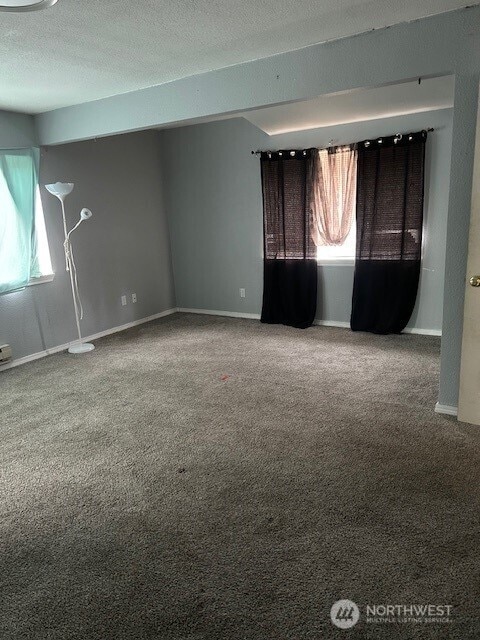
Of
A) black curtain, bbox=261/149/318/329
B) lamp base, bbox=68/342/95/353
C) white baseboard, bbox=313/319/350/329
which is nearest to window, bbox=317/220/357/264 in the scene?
black curtain, bbox=261/149/318/329

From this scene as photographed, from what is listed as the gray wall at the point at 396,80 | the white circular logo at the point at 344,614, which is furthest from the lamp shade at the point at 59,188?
the white circular logo at the point at 344,614

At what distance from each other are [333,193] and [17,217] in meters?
3.11

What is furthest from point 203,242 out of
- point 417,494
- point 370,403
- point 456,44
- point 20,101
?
point 417,494

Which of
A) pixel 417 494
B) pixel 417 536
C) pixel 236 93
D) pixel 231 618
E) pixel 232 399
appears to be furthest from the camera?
pixel 232 399

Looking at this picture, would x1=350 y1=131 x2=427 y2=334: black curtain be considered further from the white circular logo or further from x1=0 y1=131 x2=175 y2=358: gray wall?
the white circular logo

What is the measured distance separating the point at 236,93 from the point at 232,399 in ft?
6.94

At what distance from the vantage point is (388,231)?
448 cm

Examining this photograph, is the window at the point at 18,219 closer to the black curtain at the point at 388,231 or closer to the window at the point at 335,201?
the window at the point at 335,201

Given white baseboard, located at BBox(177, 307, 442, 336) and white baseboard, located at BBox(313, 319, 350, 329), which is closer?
white baseboard, located at BBox(177, 307, 442, 336)

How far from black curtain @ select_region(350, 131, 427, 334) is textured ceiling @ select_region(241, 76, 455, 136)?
0.94ft

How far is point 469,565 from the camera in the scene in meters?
1.66

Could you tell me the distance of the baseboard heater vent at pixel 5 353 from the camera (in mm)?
4028

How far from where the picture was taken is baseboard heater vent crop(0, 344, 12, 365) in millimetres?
4028

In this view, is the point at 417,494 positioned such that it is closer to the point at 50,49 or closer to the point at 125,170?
the point at 50,49
